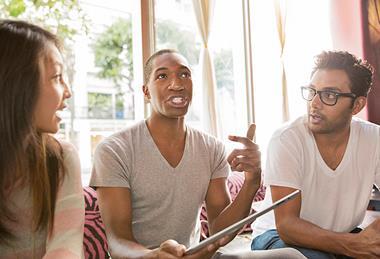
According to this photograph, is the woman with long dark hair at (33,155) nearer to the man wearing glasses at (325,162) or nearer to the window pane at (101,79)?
the man wearing glasses at (325,162)

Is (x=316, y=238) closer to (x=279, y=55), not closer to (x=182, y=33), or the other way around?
(x=182, y=33)

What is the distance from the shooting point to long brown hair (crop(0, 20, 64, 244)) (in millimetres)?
1103

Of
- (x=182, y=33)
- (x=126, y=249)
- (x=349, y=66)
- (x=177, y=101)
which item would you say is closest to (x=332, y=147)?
(x=349, y=66)

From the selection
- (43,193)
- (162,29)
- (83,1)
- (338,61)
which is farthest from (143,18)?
(43,193)

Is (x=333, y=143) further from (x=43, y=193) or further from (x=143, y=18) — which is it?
(x=143, y=18)

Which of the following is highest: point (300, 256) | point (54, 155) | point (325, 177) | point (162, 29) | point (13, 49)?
point (162, 29)

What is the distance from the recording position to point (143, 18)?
2.96 metres

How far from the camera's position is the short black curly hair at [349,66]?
73.2 inches

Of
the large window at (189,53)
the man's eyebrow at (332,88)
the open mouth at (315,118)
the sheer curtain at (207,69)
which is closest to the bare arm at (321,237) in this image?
the open mouth at (315,118)

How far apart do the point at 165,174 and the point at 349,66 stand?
0.92 meters

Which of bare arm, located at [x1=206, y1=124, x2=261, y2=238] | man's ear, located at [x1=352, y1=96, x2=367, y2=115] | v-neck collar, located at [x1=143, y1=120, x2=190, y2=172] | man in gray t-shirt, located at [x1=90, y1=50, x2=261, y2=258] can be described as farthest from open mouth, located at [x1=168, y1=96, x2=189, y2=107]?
man's ear, located at [x1=352, y1=96, x2=367, y2=115]

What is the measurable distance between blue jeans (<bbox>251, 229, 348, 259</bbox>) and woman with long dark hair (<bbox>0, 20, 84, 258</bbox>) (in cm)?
79

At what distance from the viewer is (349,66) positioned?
1864 mm

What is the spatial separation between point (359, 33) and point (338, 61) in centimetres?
185
